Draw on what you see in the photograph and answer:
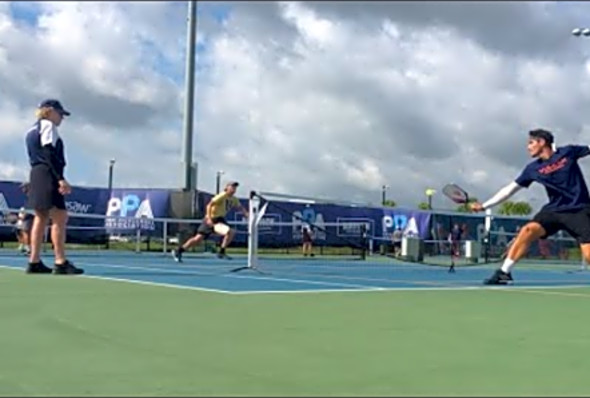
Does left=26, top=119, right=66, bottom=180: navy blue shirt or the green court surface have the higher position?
left=26, top=119, right=66, bottom=180: navy blue shirt

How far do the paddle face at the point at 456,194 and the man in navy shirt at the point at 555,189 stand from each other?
1.81 meters

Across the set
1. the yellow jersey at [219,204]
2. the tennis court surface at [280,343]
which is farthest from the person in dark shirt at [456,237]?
the tennis court surface at [280,343]

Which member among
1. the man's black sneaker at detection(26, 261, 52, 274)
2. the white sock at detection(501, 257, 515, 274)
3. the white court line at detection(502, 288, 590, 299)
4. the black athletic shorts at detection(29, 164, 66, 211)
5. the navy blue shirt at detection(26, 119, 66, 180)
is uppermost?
the navy blue shirt at detection(26, 119, 66, 180)

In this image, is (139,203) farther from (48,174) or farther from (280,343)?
(280,343)

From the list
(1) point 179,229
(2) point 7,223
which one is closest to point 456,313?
(1) point 179,229

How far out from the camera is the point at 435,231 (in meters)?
30.1

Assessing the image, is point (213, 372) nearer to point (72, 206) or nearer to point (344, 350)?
point (344, 350)

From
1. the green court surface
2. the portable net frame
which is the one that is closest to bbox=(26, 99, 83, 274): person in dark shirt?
the green court surface

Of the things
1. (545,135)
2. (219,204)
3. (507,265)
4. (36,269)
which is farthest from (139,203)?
(545,135)

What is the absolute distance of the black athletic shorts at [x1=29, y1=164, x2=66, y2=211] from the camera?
9.03 meters

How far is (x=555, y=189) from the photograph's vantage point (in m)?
8.88

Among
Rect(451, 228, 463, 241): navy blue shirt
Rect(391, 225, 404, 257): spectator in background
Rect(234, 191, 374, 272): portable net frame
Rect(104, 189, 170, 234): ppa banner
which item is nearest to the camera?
Rect(234, 191, 374, 272): portable net frame

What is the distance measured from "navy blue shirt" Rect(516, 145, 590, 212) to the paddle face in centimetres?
204

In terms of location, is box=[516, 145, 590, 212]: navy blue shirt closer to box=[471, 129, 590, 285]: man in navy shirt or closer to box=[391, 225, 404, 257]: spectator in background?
box=[471, 129, 590, 285]: man in navy shirt
